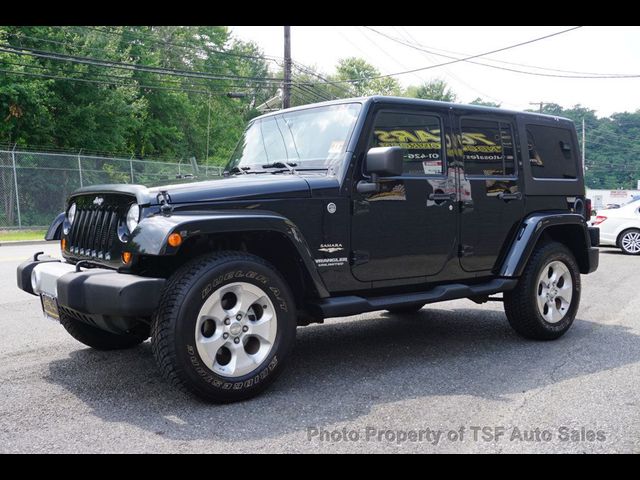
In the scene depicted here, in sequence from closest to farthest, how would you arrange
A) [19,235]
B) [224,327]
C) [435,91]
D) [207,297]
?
[207,297], [224,327], [19,235], [435,91]

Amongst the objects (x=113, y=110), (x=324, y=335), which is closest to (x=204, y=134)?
(x=113, y=110)

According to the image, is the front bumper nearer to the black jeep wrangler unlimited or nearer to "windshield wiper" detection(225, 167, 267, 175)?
the black jeep wrangler unlimited

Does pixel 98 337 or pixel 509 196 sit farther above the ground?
pixel 509 196

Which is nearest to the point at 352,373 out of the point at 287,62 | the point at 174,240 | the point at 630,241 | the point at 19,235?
the point at 174,240

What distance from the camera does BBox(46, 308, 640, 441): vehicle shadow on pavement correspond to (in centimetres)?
362

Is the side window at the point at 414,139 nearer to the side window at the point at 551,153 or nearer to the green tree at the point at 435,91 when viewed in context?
the side window at the point at 551,153

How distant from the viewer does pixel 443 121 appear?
17.1ft

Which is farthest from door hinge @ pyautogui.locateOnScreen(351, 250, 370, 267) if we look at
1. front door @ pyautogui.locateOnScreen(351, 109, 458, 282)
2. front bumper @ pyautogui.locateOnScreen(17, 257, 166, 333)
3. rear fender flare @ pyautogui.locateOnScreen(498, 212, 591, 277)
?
rear fender flare @ pyautogui.locateOnScreen(498, 212, 591, 277)

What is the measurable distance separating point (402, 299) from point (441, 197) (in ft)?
3.03

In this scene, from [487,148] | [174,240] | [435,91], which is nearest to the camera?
[174,240]

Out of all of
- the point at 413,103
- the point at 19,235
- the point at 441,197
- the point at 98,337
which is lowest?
the point at 19,235

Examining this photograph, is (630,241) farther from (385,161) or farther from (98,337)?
(98,337)

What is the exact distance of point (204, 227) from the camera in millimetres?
3738
